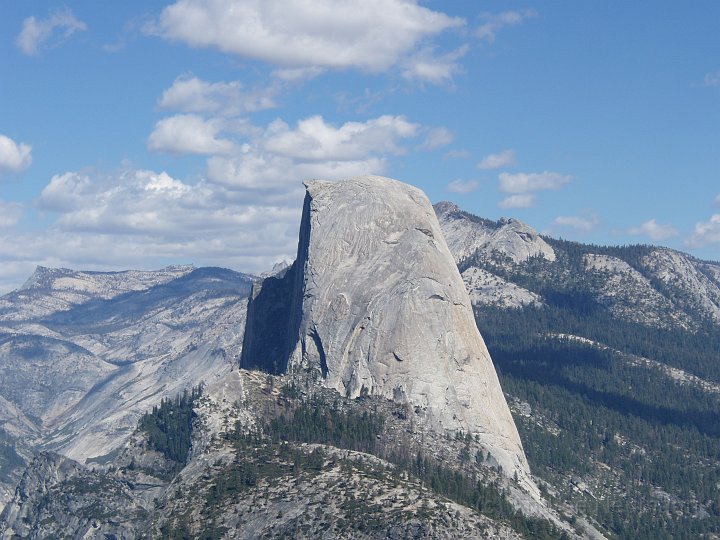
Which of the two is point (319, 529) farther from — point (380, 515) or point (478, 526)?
point (478, 526)

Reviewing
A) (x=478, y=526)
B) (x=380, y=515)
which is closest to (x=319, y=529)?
(x=380, y=515)

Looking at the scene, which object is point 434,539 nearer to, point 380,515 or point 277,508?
point 380,515

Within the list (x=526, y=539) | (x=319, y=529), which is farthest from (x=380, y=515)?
(x=526, y=539)

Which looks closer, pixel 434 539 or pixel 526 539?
pixel 434 539

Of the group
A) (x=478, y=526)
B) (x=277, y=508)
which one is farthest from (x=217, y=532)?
(x=478, y=526)

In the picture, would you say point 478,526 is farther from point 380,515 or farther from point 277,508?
point 277,508

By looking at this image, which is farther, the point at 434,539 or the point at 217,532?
the point at 217,532

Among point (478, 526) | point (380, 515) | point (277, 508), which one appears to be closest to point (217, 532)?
point (277, 508)

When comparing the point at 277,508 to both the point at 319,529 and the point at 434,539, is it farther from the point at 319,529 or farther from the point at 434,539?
the point at 434,539
